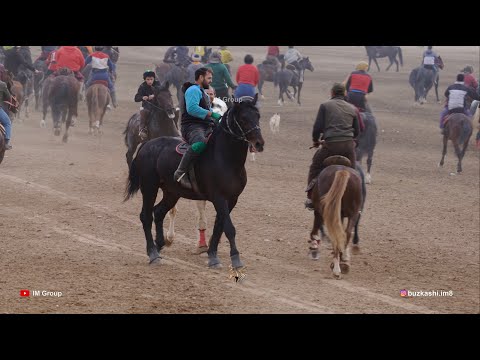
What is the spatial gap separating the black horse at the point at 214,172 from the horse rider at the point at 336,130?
1.13 metres

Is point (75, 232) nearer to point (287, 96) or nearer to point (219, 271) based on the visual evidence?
point (219, 271)

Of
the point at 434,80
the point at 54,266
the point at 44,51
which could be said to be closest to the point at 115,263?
the point at 54,266

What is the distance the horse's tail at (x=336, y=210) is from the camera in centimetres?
1139

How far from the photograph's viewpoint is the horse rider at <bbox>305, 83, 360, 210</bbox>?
12.2 m

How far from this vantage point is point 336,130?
12.2m

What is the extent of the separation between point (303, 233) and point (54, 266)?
4.62 metres

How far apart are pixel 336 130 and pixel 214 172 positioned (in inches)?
70.3

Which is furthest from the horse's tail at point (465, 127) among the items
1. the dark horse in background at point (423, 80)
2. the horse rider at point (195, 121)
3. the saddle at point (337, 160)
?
the horse rider at point (195, 121)

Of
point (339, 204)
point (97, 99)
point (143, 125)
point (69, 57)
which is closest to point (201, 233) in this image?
point (339, 204)

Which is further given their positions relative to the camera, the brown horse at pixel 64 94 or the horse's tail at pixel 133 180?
the brown horse at pixel 64 94

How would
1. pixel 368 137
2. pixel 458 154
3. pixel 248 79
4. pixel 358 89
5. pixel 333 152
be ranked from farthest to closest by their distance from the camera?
pixel 248 79 → pixel 458 154 → pixel 368 137 → pixel 358 89 → pixel 333 152

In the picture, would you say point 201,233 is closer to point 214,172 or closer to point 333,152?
point 214,172

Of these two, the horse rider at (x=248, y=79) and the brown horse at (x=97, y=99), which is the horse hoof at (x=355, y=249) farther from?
the brown horse at (x=97, y=99)

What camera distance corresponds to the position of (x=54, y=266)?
1184 centimetres
